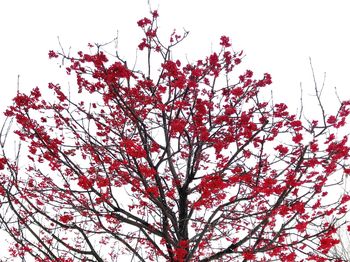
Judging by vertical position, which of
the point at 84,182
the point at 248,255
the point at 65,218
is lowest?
the point at 248,255

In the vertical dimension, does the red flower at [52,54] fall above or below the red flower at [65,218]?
above

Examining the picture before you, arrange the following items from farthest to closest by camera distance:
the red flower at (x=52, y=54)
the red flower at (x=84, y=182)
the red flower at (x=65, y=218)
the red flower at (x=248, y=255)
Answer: the red flower at (x=52, y=54)
the red flower at (x=65, y=218)
the red flower at (x=248, y=255)
the red flower at (x=84, y=182)

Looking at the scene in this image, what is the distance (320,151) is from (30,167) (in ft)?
16.1

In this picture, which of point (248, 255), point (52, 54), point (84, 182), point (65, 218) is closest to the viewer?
point (84, 182)

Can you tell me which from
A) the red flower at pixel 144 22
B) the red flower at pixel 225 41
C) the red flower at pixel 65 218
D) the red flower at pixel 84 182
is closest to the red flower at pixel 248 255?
the red flower at pixel 84 182

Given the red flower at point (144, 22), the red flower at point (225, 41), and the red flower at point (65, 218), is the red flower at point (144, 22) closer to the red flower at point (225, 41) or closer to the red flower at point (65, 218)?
the red flower at point (225, 41)

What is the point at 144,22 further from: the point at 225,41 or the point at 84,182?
the point at 84,182

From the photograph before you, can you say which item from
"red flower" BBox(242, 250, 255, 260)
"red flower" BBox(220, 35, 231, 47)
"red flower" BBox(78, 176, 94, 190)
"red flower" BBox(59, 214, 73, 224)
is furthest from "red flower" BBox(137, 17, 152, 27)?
"red flower" BBox(242, 250, 255, 260)

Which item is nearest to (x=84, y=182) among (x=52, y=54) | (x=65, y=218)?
(x=65, y=218)

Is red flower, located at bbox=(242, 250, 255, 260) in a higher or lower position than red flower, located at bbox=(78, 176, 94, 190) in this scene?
lower

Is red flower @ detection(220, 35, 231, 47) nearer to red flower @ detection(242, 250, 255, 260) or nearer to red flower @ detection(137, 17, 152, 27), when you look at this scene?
red flower @ detection(137, 17, 152, 27)

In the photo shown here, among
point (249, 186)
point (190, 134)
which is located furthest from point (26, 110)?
point (249, 186)

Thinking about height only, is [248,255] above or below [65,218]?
below

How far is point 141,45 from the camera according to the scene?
5.98 metres
